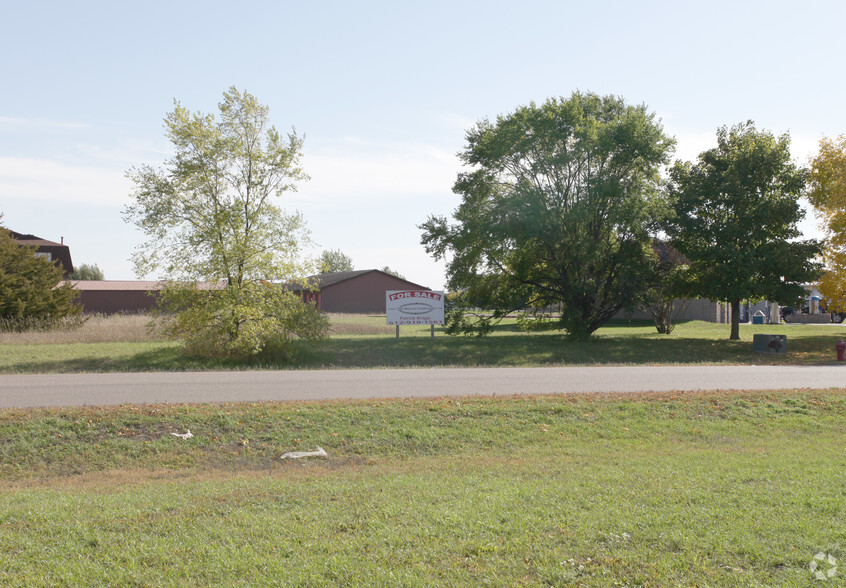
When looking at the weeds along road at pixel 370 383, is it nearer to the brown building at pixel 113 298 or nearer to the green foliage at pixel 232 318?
the green foliage at pixel 232 318

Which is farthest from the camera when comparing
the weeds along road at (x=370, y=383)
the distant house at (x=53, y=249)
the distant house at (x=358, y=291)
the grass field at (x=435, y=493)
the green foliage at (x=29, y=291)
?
the distant house at (x=358, y=291)

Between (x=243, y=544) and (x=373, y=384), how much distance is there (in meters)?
9.83

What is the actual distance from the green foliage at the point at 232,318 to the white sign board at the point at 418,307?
19.5ft

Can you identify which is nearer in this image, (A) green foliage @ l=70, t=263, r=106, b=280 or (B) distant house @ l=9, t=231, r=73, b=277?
(B) distant house @ l=9, t=231, r=73, b=277

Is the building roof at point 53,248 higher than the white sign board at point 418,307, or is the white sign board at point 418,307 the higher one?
the building roof at point 53,248

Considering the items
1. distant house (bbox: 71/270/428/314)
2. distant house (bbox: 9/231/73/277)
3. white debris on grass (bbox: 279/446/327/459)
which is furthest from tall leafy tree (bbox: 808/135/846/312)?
distant house (bbox: 9/231/73/277)

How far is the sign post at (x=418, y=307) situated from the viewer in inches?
1081

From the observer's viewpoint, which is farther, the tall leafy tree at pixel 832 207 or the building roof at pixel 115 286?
the building roof at pixel 115 286

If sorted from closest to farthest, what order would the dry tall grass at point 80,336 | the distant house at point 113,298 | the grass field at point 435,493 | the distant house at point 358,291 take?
the grass field at point 435,493, the dry tall grass at point 80,336, the distant house at point 113,298, the distant house at point 358,291

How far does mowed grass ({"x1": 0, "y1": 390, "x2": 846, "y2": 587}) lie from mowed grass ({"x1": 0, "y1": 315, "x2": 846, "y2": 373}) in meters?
9.40

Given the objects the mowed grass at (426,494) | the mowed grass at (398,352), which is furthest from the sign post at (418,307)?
the mowed grass at (426,494)

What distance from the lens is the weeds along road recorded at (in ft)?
43.1

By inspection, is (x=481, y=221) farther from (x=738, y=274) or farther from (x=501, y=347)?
(x=738, y=274)

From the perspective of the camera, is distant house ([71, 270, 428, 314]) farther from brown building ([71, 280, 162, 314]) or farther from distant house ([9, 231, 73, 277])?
distant house ([9, 231, 73, 277])
